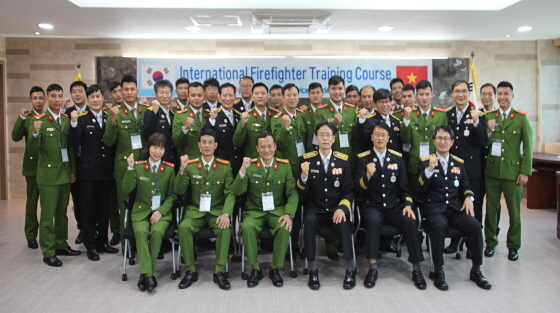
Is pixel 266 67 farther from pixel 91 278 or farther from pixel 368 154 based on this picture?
pixel 91 278

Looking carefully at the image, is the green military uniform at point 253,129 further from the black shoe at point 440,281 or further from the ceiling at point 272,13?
the black shoe at point 440,281

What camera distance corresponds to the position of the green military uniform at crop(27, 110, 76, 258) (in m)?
4.46

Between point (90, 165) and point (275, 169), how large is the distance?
1.97m

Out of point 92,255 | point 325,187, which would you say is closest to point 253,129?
point 325,187

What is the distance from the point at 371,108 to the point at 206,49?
146 inches

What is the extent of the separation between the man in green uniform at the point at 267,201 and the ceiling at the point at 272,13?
8.09ft

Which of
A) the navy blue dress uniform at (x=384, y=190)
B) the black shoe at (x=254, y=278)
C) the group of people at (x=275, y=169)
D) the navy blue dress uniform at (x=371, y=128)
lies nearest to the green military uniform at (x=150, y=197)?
the group of people at (x=275, y=169)

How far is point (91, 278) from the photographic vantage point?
411 centimetres

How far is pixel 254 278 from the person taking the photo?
391 cm

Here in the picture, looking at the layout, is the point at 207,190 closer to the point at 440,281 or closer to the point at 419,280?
the point at 419,280

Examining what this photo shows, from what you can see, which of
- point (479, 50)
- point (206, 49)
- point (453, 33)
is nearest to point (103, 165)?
point (206, 49)

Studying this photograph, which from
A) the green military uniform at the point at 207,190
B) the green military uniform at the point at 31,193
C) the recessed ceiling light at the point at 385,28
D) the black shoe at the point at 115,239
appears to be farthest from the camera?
the recessed ceiling light at the point at 385,28

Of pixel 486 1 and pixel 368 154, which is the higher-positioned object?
pixel 486 1

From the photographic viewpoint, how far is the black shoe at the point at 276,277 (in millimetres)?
3879
